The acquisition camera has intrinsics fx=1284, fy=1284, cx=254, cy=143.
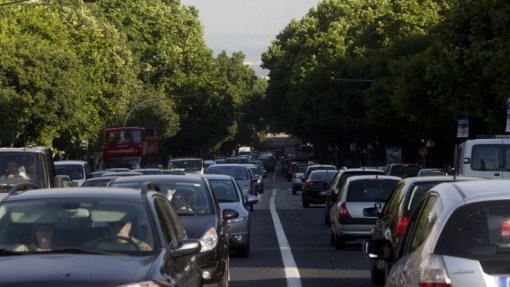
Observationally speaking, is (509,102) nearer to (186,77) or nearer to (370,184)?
(370,184)

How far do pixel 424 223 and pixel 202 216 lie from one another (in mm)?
7744

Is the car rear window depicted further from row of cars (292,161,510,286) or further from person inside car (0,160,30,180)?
row of cars (292,161,510,286)

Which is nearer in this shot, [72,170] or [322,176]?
[72,170]

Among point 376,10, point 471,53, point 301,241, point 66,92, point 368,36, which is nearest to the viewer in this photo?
point 301,241

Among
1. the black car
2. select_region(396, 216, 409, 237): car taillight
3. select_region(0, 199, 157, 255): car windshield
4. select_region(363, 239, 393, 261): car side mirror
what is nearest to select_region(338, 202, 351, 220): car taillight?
the black car

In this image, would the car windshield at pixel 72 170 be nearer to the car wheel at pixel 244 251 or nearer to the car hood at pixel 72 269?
the car wheel at pixel 244 251

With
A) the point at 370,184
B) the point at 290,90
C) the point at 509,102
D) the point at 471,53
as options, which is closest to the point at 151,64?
the point at 290,90

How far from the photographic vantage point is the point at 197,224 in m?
15.7

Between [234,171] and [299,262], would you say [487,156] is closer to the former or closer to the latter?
[299,262]

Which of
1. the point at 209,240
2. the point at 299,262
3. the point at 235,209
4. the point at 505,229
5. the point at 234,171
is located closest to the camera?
the point at 505,229

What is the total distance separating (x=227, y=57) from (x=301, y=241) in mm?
125960

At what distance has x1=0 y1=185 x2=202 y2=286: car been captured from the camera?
851cm

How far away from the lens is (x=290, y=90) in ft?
311

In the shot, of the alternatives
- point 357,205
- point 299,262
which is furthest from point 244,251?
point 357,205
